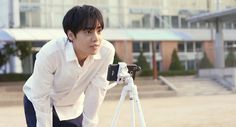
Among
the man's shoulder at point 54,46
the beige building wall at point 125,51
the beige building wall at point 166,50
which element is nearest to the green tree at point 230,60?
the beige building wall at point 125,51

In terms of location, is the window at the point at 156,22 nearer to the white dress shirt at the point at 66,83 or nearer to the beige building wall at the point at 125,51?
the beige building wall at the point at 125,51

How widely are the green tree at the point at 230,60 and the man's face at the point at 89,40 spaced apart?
78.5 feet

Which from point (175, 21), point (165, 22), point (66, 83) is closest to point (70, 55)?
point (66, 83)

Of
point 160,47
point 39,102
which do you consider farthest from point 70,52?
point 160,47

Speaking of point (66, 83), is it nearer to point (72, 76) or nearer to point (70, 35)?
point (72, 76)

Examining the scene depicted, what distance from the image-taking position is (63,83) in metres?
2.87

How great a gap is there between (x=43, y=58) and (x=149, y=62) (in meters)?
32.2

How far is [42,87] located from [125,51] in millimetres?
31926

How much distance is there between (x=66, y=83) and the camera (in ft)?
9.41

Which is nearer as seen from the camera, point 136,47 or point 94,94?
point 94,94

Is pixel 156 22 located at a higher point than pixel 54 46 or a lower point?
higher

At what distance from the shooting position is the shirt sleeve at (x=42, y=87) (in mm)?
2740

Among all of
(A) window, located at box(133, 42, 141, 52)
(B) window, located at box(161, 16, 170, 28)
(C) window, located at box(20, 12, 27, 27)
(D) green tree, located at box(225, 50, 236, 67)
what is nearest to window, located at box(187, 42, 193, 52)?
(B) window, located at box(161, 16, 170, 28)

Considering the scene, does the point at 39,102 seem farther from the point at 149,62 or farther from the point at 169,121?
the point at 149,62
